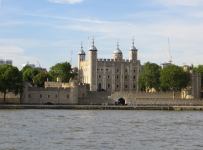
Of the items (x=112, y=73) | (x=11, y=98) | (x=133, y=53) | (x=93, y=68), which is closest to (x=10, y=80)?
(x=11, y=98)

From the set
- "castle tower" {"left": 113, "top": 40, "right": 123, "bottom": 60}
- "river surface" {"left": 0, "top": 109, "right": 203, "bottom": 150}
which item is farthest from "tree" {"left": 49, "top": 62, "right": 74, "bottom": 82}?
"river surface" {"left": 0, "top": 109, "right": 203, "bottom": 150}

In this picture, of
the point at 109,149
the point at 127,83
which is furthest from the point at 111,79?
the point at 109,149

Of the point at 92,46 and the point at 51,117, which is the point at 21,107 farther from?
the point at 92,46

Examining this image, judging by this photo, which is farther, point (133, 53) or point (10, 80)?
point (133, 53)

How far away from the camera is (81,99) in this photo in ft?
310

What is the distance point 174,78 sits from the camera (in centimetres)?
9362

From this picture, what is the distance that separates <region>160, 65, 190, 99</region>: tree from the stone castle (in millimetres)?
2611

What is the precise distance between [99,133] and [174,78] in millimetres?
49115

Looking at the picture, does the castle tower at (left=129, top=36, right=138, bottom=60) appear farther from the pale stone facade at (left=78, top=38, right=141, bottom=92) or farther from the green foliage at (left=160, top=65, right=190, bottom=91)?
the green foliage at (left=160, top=65, right=190, bottom=91)

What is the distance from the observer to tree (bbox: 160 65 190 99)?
93188mm

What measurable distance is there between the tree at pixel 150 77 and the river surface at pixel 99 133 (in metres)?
36.2

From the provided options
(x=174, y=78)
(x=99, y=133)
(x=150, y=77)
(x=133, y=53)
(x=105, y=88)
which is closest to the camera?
(x=99, y=133)

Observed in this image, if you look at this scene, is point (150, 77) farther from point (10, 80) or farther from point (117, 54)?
point (10, 80)

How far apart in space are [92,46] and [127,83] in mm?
14137
